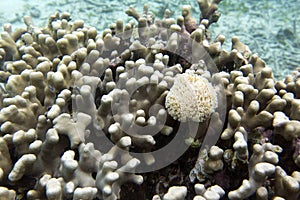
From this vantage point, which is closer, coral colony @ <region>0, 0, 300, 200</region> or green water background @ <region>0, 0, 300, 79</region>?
coral colony @ <region>0, 0, 300, 200</region>

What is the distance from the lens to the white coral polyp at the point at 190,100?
1899mm

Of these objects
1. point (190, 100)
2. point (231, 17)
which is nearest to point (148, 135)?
point (190, 100)

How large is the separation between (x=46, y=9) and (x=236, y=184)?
22.2ft

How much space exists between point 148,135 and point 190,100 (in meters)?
0.41

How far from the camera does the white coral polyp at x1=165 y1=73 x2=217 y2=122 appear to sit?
190 centimetres

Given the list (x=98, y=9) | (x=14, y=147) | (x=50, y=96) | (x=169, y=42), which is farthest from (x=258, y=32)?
(x=14, y=147)

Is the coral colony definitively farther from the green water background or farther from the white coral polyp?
the green water background

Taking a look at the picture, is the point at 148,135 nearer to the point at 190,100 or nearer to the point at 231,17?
the point at 190,100

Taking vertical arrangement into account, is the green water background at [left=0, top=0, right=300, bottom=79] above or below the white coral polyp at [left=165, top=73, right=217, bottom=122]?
below

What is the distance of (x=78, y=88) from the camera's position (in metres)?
2.29

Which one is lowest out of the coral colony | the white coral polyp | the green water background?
the green water background

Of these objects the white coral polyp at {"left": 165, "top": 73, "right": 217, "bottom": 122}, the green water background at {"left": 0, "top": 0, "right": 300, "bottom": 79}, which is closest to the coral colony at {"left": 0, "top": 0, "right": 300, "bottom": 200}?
the white coral polyp at {"left": 165, "top": 73, "right": 217, "bottom": 122}

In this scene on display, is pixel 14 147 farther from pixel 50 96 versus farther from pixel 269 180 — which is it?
pixel 269 180

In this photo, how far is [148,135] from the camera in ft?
6.61
